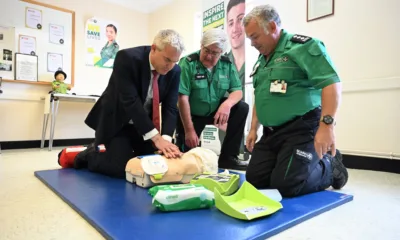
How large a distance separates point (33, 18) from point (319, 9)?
331 centimetres

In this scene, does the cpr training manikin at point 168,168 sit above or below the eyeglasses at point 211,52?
below

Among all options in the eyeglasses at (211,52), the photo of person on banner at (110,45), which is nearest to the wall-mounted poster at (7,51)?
the photo of person on banner at (110,45)

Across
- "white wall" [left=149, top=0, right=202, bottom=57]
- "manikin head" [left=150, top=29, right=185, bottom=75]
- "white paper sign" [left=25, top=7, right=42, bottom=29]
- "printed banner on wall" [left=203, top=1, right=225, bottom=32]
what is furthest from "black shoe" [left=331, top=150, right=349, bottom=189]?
"white paper sign" [left=25, top=7, right=42, bottom=29]

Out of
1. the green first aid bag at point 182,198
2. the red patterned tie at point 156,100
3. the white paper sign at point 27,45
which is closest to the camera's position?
the green first aid bag at point 182,198

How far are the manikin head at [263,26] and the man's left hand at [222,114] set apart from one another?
0.63 m

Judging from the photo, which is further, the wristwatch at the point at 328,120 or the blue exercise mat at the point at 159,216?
the wristwatch at the point at 328,120

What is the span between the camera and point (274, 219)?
3.01ft

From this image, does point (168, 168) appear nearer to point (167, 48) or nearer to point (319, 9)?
point (167, 48)

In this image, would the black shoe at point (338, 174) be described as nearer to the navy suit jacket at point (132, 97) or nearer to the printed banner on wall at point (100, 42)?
the navy suit jacket at point (132, 97)

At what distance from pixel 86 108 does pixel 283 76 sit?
3.34 meters

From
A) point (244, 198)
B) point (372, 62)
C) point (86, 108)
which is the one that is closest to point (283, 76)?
point (244, 198)

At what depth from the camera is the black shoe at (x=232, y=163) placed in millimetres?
1946

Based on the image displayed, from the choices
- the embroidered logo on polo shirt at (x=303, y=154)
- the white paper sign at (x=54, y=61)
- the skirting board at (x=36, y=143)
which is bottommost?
the skirting board at (x=36, y=143)

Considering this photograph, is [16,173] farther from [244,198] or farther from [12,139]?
[12,139]
